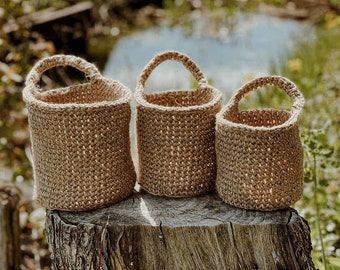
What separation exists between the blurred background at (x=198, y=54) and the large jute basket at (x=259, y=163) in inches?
13.3

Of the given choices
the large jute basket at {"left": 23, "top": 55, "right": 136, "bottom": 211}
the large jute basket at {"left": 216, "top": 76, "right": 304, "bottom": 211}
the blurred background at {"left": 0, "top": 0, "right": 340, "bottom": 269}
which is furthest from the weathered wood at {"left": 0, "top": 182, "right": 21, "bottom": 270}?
the large jute basket at {"left": 216, "top": 76, "right": 304, "bottom": 211}

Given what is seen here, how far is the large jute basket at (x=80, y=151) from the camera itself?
5.55ft

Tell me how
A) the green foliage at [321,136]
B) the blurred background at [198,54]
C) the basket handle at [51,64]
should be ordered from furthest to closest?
the blurred background at [198,54] < the green foliage at [321,136] < the basket handle at [51,64]

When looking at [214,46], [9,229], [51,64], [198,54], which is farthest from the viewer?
[214,46]

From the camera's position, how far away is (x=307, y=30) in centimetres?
652

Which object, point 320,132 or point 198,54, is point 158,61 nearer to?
point 320,132

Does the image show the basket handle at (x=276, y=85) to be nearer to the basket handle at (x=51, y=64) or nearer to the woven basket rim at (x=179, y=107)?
the woven basket rim at (x=179, y=107)

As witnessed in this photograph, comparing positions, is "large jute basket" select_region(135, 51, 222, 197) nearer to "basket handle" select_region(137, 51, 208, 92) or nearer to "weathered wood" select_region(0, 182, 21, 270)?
"basket handle" select_region(137, 51, 208, 92)

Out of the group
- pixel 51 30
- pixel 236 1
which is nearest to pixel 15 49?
pixel 51 30

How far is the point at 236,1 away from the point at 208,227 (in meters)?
6.14

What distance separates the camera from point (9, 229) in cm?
253

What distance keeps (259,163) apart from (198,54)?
14.6 feet

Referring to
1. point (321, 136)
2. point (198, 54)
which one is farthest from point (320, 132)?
point (198, 54)


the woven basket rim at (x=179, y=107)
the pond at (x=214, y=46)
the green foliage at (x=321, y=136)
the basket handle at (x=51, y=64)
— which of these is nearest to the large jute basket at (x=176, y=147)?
the woven basket rim at (x=179, y=107)
